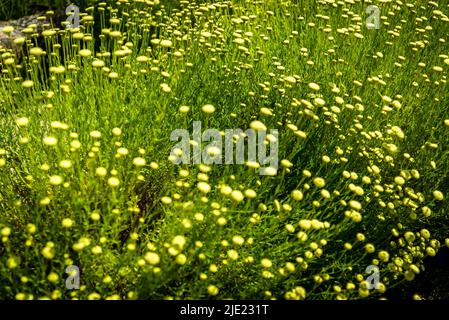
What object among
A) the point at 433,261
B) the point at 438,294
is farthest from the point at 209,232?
the point at 433,261

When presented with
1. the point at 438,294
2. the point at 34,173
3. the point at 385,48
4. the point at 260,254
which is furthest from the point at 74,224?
the point at 385,48

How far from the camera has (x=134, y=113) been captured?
8.73 ft

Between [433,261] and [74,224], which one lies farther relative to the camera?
[433,261]

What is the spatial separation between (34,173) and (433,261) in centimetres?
282

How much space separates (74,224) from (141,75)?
1.36 metres
